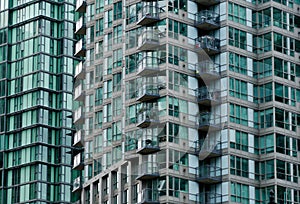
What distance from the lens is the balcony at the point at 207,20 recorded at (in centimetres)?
11137

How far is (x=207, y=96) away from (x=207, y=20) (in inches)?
355

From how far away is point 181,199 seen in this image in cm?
10400

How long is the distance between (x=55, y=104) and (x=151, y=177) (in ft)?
195

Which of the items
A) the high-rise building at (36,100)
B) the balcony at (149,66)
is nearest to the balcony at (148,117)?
the balcony at (149,66)

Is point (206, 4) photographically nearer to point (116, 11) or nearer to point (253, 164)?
point (116, 11)

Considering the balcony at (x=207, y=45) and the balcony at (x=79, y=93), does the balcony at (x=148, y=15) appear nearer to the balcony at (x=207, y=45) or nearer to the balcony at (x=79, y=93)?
the balcony at (x=207, y=45)

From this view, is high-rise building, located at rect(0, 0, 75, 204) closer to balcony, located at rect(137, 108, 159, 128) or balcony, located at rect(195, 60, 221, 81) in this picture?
Result: balcony, located at rect(137, 108, 159, 128)

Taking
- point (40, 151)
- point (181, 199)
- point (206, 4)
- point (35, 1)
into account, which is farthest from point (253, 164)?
point (35, 1)

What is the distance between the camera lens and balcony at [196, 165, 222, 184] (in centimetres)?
10569

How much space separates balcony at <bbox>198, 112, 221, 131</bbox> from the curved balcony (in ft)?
5.25

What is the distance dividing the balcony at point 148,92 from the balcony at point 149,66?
1437 mm

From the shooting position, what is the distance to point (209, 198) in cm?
10625

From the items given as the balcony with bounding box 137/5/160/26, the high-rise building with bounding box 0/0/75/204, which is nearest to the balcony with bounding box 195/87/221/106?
the balcony with bounding box 137/5/160/26

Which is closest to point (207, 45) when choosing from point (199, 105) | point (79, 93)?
point (199, 105)
